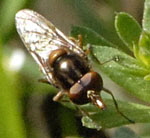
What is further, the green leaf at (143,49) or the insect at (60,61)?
the insect at (60,61)

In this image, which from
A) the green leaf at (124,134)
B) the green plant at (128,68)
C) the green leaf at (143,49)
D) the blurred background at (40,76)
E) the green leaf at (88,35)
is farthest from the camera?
the blurred background at (40,76)

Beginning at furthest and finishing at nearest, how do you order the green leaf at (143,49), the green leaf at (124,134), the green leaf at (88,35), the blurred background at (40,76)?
1. the blurred background at (40,76)
2. the green leaf at (88,35)
3. the green leaf at (124,134)
4. the green leaf at (143,49)

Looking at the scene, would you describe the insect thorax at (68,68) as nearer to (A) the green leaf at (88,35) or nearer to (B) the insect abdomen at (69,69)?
(B) the insect abdomen at (69,69)

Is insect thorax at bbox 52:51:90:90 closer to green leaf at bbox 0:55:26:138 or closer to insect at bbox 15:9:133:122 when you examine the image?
insect at bbox 15:9:133:122

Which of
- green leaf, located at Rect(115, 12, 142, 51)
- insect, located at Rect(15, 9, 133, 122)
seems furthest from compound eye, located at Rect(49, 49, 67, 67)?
green leaf, located at Rect(115, 12, 142, 51)

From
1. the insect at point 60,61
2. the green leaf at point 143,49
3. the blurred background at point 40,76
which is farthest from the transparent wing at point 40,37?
the green leaf at point 143,49

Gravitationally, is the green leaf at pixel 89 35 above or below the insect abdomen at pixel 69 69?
above

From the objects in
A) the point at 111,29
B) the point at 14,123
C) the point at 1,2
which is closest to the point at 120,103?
the point at 14,123

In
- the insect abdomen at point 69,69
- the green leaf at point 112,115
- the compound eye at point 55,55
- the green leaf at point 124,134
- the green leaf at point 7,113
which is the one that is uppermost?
the green leaf at point 7,113
